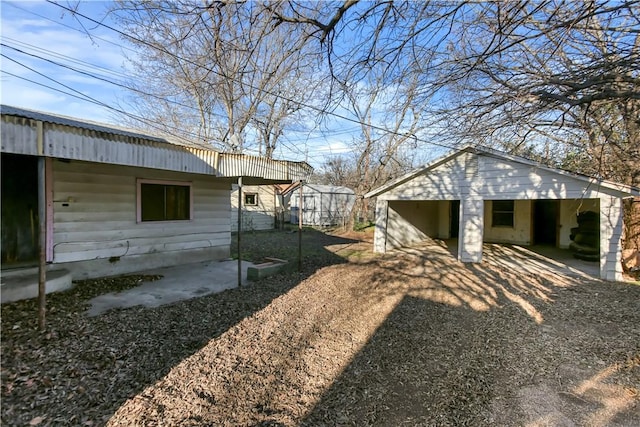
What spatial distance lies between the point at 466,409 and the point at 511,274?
593 centimetres

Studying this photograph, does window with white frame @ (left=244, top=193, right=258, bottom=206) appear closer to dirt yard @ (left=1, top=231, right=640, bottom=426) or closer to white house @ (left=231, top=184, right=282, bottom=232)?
white house @ (left=231, top=184, right=282, bottom=232)

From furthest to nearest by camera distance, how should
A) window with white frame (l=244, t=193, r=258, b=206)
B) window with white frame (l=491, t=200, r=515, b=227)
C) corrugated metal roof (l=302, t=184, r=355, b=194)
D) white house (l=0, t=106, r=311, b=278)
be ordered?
corrugated metal roof (l=302, t=184, r=355, b=194)
window with white frame (l=244, t=193, r=258, b=206)
window with white frame (l=491, t=200, r=515, b=227)
white house (l=0, t=106, r=311, b=278)

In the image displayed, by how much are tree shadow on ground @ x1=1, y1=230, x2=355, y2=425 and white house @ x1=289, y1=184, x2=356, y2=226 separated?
590 inches

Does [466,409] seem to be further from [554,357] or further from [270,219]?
[270,219]

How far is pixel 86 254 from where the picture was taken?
6.13m

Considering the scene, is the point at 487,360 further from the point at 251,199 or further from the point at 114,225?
the point at 251,199

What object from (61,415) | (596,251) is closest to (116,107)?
(61,415)

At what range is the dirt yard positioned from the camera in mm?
2508

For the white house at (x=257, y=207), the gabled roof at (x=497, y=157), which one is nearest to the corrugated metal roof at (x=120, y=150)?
the gabled roof at (x=497, y=157)

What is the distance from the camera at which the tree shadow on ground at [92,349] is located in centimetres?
247

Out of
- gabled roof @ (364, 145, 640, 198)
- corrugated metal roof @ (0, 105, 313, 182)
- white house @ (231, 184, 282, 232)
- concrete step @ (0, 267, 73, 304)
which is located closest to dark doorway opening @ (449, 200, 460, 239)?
gabled roof @ (364, 145, 640, 198)

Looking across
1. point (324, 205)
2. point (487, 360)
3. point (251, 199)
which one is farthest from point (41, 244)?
point (324, 205)

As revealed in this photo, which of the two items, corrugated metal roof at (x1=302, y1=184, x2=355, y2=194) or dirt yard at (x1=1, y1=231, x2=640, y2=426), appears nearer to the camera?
dirt yard at (x1=1, y1=231, x2=640, y2=426)

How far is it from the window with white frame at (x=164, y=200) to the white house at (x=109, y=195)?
2 centimetres
